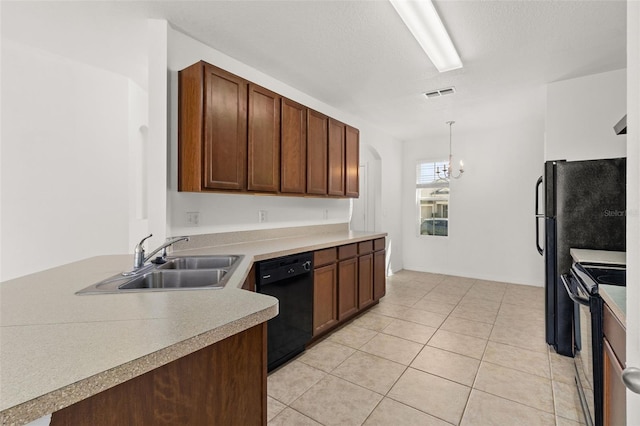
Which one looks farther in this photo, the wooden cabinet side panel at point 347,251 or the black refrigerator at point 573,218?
the wooden cabinet side panel at point 347,251

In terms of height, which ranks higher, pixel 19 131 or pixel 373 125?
pixel 373 125

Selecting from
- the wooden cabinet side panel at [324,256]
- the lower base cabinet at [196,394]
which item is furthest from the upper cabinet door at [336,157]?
the lower base cabinet at [196,394]

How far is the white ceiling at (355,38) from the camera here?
81.0 inches

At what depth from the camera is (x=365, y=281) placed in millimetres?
3512

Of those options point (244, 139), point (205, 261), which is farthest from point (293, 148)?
point (205, 261)

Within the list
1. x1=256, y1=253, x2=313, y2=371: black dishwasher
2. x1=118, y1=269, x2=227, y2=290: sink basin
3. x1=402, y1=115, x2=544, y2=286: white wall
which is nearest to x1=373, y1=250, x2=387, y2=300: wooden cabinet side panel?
x1=256, y1=253, x2=313, y2=371: black dishwasher

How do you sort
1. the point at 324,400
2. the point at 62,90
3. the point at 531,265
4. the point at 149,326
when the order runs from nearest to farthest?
the point at 149,326
the point at 324,400
the point at 62,90
the point at 531,265

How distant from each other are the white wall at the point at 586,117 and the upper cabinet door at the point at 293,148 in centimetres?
253

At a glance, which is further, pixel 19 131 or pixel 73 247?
pixel 73 247

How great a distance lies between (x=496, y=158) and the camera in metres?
5.10

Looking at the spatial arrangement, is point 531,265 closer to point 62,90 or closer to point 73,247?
point 73,247

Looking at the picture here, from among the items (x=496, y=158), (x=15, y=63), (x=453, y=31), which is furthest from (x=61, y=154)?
(x=496, y=158)

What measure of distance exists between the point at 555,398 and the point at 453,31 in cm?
274

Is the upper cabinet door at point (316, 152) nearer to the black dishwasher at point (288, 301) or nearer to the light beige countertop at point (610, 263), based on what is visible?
the black dishwasher at point (288, 301)
